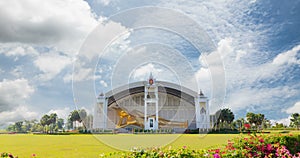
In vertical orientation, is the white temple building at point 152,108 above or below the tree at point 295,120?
above

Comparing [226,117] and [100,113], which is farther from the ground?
[100,113]

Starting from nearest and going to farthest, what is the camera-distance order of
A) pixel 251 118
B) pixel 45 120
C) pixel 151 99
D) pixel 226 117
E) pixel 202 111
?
pixel 151 99, pixel 202 111, pixel 251 118, pixel 226 117, pixel 45 120

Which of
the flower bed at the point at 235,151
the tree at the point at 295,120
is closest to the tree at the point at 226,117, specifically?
the tree at the point at 295,120

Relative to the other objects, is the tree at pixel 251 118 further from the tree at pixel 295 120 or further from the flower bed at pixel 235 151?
the flower bed at pixel 235 151

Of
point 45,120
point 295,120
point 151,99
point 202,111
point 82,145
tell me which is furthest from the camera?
point 45,120

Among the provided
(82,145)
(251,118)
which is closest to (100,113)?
(82,145)

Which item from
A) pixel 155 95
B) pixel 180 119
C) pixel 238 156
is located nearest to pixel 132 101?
pixel 155 95

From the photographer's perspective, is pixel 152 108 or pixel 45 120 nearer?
pixel 152 108

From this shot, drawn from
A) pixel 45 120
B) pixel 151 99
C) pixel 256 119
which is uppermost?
pixel 151 99

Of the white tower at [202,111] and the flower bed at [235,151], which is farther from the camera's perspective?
the white tower at [202,111]

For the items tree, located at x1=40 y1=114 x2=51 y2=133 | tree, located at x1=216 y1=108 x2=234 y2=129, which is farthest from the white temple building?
tree, located at x1=40 y1=114 x2=51 y2=133

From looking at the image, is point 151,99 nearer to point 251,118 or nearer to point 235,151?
point 235,151

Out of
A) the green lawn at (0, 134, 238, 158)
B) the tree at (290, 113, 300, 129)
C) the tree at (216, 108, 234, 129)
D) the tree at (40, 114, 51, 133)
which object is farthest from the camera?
the tree at (40, 114, 51, 133)

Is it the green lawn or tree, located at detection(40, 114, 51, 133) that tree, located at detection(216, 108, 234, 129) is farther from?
tree, located at detection(40, 114, 51, 133)
